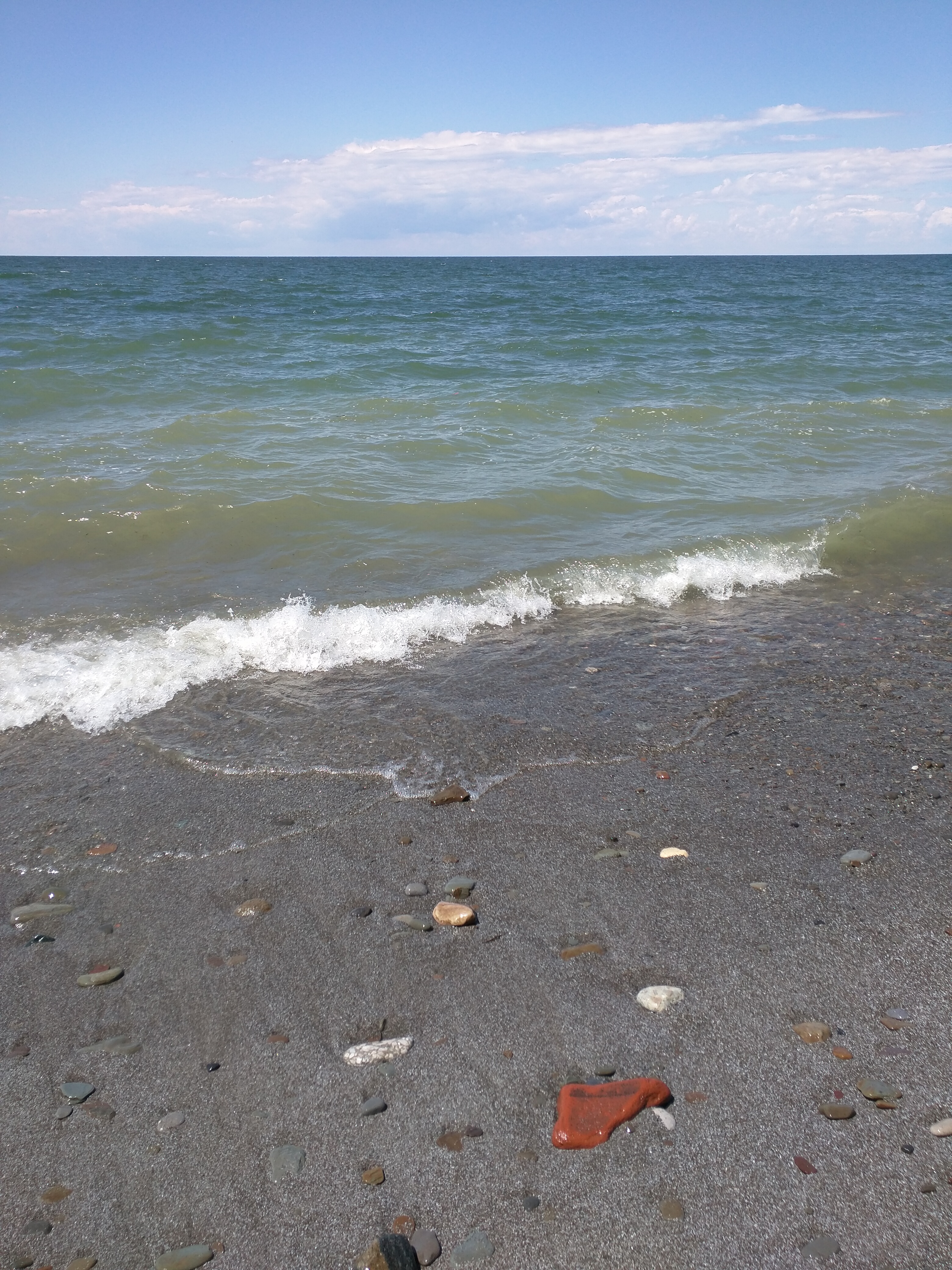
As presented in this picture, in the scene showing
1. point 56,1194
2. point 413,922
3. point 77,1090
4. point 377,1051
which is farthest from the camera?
point 413,922

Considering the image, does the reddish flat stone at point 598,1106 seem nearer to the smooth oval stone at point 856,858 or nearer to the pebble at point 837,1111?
the pebble at point 837,1111

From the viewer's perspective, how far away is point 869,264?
89312 millimetres

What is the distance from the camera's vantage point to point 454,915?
3154 millimetres

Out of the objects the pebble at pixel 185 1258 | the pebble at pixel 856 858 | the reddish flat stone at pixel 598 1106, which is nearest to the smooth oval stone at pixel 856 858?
the pebble at pixel 856 858

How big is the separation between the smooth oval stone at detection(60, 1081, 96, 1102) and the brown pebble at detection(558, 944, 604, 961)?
1.52 metres

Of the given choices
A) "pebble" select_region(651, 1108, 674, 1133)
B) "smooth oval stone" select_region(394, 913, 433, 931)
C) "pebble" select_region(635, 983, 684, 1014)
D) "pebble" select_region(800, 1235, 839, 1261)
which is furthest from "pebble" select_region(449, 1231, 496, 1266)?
"smooth oval stone" select_region(394, 913, 433, 931)

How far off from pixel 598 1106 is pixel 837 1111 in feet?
2.17

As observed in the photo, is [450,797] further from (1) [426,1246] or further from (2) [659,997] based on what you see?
(1) [426,1246]

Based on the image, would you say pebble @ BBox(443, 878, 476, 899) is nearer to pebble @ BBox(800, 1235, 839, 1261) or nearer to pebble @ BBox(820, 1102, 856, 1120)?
pebble @ BBox(820, 1102, 856, 1120)

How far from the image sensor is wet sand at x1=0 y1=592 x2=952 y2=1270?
2131 millimetres

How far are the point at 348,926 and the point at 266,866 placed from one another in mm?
526

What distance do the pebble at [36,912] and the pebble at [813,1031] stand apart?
8.63 feet

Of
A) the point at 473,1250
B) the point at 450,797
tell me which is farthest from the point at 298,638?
the point at 473,1250

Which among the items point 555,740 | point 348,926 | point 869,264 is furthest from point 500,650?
point 869,264
